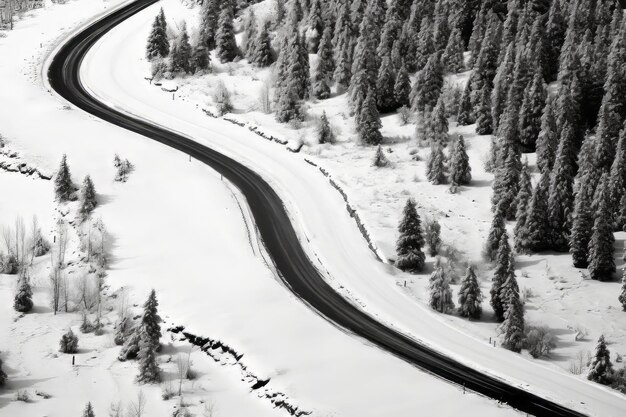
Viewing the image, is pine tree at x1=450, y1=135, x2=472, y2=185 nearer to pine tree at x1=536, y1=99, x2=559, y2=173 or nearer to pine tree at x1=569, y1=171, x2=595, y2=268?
pine tree at x1=536, y1=99, x2=559, y2=173

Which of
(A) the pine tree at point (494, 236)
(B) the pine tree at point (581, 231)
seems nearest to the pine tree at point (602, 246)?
(B) the pine tree at point (581, 231)

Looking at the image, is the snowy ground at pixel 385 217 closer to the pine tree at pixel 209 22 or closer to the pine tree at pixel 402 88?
the pine tree at pixel 402 88

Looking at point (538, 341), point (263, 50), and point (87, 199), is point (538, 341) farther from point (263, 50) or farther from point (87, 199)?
point (263, 50)

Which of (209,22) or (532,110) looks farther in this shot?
(209,22)

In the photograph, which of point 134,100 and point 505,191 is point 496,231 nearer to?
point 505,191

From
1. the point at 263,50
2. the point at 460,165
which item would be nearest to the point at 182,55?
the point at 263,50

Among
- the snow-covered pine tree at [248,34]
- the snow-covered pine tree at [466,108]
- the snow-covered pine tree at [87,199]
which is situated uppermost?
the snow-covered pine tree at [248,34]

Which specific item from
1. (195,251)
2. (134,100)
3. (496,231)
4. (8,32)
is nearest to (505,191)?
(496,231)
